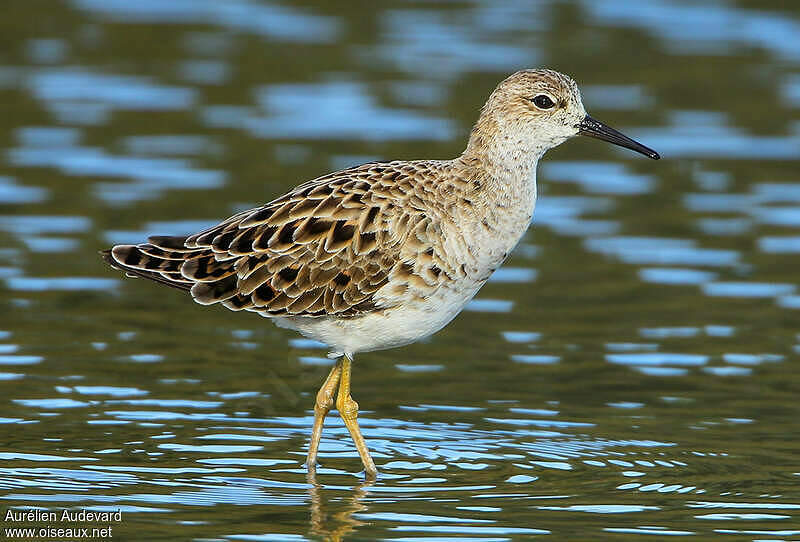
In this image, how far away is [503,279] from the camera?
18.4 meters

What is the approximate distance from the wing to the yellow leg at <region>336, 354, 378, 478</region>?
2.55ft

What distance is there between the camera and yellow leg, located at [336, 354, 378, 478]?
42.1 ft

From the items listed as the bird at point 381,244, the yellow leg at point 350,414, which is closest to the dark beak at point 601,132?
the bird at point 381,244

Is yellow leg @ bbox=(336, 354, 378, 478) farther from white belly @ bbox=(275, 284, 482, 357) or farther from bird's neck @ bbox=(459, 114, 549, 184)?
bird's neck @ bbox=(459, 114, 549, 184)

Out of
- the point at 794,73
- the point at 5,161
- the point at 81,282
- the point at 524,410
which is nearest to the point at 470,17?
the point at 794,73

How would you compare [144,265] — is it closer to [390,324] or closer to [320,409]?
[320,409]

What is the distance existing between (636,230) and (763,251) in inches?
61.0

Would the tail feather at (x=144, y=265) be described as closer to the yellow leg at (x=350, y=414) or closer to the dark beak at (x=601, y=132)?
the yellow leg at (x=350, y=414)

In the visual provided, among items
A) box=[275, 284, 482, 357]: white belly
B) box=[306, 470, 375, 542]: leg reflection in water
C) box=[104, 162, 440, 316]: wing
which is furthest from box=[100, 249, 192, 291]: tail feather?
box=[306, 470, 375, 542]: leg reflection in water

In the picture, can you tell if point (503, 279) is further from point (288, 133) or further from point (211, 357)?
point (288, 133)

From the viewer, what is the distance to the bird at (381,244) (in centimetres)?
1252

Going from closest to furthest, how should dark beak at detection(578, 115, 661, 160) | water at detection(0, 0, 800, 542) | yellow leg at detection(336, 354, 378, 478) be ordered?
water at detection(0, 0, 800, 542) < yellow leg at detection(336, 354, 378, 478) < dark beak at detection(578, 115, 661, 160)

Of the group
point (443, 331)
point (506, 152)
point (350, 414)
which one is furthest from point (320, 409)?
point (443, 331)

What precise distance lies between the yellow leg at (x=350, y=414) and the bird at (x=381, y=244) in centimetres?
1
